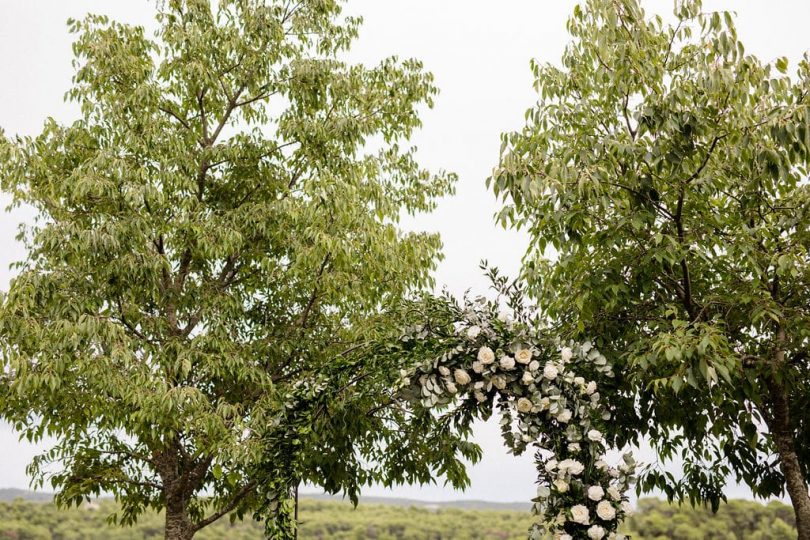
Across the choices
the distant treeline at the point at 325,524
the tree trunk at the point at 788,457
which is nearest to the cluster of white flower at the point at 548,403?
the tree trunk at the point at 788,457

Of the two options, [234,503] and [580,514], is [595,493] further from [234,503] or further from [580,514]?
[234,503]

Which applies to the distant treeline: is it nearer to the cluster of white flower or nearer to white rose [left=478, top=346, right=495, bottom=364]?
the cluster of white flower

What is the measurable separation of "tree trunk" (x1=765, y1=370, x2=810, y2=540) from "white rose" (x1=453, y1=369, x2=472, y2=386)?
2.34m

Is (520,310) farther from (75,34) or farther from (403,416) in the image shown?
(75,34)

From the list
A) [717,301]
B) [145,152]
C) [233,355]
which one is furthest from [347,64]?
[717,301]

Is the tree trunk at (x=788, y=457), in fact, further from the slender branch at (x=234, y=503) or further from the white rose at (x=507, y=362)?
the slender branch at (x=234, y=503)

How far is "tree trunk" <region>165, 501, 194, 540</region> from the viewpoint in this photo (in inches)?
261

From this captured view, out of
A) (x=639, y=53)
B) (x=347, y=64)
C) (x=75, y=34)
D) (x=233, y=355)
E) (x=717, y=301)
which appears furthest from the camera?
(x=347, y=64)

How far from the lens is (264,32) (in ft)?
23.9

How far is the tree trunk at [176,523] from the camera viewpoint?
21.7 feet

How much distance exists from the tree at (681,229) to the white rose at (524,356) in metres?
0.56

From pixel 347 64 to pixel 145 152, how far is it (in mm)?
2301

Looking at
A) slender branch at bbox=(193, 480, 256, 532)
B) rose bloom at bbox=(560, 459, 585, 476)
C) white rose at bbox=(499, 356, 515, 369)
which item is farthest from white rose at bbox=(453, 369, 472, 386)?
slender branch at bbox=(193, 480, 256, 532)

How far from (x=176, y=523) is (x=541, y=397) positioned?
149 inches
